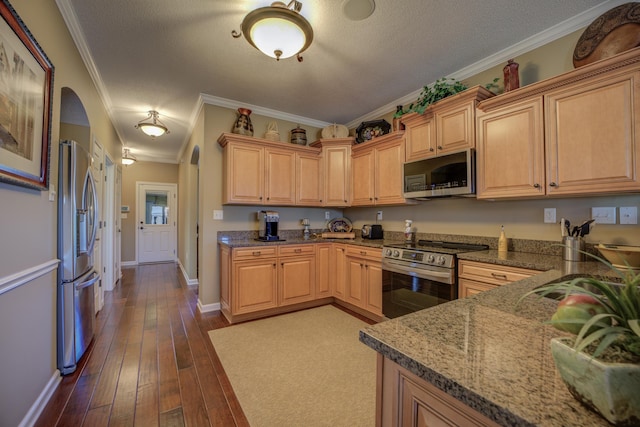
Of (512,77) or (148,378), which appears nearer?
(148,378)

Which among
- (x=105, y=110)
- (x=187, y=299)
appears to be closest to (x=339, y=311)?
(x=187, y=299)

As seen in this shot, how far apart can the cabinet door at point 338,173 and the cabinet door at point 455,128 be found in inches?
56.0

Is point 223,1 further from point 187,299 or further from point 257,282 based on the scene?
point 187,299

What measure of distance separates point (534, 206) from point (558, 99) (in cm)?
86

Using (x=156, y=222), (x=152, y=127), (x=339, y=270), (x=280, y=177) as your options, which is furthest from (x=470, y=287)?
(x=156, y=222)

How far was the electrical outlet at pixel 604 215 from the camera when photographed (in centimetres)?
192

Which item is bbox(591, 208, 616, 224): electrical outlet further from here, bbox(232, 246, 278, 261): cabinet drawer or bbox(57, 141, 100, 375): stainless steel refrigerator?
bbox(57, 141, 100, 375): stainless steel refrigerator

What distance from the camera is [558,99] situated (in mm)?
1929

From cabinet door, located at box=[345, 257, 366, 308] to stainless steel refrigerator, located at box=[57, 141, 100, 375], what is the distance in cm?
260

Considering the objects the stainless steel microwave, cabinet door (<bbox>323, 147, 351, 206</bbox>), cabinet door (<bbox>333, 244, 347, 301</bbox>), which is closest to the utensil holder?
the stainless steel microwave

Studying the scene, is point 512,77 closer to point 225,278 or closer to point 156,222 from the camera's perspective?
point 225,278

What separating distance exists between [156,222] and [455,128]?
6.94 m

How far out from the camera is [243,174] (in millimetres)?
3381

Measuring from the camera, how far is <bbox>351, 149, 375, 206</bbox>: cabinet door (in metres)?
3.56
